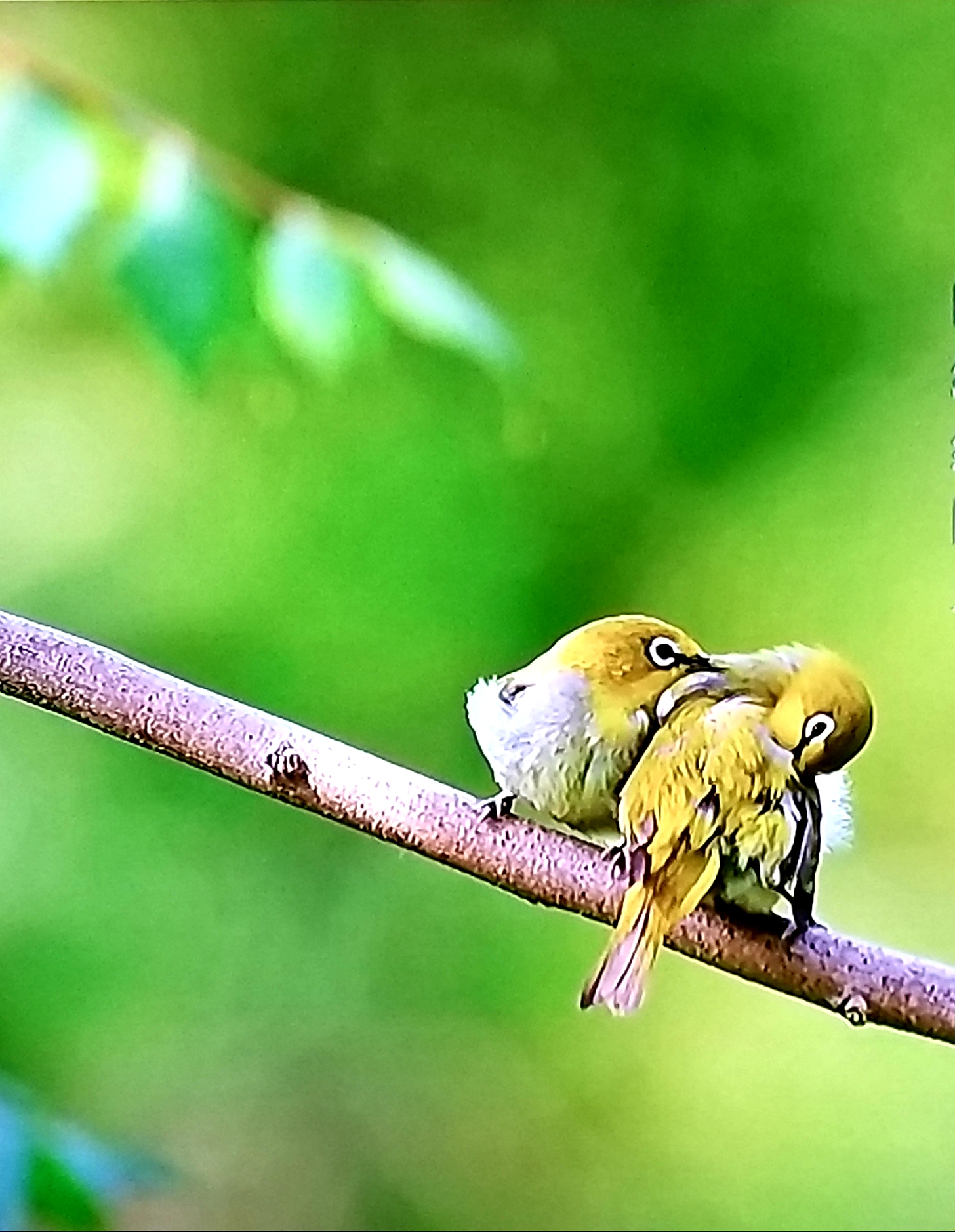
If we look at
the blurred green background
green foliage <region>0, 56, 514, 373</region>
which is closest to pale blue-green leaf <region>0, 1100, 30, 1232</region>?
the blurred green background

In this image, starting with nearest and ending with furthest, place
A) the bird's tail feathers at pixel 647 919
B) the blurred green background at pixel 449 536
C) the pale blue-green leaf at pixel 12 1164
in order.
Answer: the bird's tail feathers at pixel 647 919 < the pale blue-green leaf at pixel 12 1164 < the blurred green background at pixel 449 536

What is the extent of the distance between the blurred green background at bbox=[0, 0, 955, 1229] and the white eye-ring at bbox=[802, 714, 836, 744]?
0.23m

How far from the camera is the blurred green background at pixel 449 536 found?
711 mm

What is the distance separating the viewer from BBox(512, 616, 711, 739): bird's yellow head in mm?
483

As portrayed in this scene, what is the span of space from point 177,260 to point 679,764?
11.6 inches

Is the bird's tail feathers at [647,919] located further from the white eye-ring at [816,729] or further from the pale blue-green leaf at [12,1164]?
the pale blue-green leaf at [12,1164]

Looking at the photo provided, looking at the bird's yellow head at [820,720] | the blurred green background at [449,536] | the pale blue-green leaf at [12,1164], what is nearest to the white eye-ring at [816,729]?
the bird's yellow head at [820,720]

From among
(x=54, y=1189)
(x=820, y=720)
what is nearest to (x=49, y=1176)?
(x=54, y=1189)

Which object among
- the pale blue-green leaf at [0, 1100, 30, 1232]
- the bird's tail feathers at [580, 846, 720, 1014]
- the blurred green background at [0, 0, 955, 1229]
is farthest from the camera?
the blurred green background at [0, 0, 955, 1229]

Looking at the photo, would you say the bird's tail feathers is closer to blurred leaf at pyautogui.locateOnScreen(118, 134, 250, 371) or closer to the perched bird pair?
the perched bird pair

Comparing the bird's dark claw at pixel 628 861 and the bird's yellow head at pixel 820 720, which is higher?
the bird's yellow head at pixel 820 720

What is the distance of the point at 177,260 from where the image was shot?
0.61 meters

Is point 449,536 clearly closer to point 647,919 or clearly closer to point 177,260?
point 177,260

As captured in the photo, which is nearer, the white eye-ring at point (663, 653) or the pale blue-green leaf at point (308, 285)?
the white eye-ring at point (663, 653)
